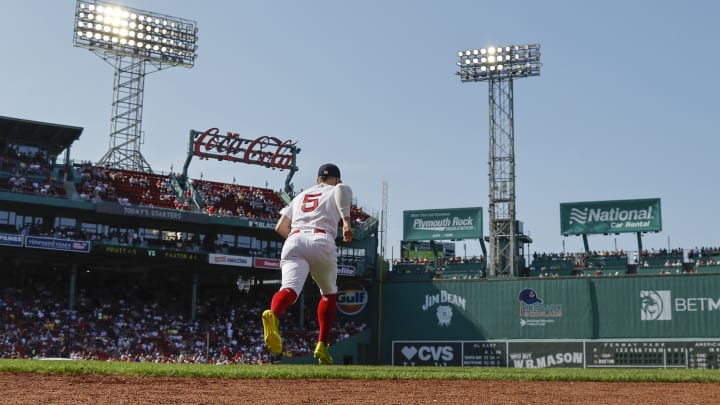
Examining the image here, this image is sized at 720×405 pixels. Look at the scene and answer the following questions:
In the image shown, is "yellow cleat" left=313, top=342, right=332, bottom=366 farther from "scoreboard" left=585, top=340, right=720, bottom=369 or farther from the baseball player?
"scoreboard" left=585, top=340, right=720, bottom=369

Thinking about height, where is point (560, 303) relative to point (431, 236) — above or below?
below

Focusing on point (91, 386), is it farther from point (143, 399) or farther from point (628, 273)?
point (628, 273)

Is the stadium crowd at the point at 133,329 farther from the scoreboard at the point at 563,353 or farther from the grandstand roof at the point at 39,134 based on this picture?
the grandstand roof at the point at 39,134

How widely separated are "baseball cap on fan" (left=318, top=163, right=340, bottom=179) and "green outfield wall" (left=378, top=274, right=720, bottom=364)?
36.4 meters

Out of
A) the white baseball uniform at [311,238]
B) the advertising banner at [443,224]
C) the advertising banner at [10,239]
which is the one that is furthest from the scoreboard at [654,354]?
the white baseball uniform at [311,238]

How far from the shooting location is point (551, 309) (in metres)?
46.0

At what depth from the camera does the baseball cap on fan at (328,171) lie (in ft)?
38.6

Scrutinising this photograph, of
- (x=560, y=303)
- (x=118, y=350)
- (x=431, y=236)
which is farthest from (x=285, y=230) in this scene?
(x=431, y=236)

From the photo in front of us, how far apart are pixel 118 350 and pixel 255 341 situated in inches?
314

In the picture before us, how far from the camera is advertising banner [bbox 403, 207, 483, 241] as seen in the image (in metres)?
53.7

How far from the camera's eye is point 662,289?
1735 inches

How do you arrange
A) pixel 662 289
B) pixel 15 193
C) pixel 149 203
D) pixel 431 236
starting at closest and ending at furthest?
pixel 15 193 < pixel 662 289 < pixel 149 203 < pixel 431 236

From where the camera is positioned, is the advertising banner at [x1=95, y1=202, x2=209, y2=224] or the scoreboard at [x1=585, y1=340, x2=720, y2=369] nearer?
the scoreboard at [x1=585, y1=340, x2=720, y2=369]

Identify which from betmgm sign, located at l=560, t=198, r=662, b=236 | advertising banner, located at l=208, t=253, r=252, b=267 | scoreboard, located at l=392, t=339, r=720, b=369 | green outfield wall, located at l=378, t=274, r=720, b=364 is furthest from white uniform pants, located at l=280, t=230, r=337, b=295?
betmgm sign, located at l=560, t=198, r=662, b=236
